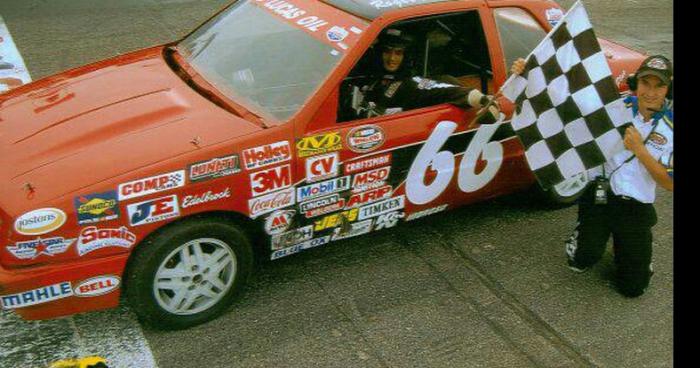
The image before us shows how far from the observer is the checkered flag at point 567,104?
3.68 metres

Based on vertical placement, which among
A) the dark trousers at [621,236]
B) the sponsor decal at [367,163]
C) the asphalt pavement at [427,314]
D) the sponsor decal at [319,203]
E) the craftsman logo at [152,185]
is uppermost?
the craftsman logo at [152,185]

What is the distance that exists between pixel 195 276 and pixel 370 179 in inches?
42.1

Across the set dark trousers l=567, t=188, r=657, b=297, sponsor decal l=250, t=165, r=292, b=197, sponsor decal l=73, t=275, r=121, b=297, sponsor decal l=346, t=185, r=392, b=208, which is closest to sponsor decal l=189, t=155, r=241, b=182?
sponsor decal l=250, t=165, r=292, b=197

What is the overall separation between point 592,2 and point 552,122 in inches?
293

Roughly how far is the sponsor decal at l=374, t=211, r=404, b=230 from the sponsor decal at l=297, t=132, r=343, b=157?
592mm

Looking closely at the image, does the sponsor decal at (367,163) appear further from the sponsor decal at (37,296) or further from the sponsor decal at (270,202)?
the sponsor decal at (37,296)

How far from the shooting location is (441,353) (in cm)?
348

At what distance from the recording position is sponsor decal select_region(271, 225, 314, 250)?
3615 mm

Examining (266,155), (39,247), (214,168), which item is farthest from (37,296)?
(266,155)

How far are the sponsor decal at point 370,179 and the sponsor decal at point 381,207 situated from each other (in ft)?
0.43

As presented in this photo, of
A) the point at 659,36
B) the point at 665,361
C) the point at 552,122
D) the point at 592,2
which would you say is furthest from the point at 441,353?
the point at 592,2

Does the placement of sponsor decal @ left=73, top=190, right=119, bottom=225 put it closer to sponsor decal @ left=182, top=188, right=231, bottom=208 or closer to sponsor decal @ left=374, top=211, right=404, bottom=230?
sponsor decal @ left=182, top=188, right=231, bottom=208

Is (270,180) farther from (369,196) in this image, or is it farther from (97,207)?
(97,207)

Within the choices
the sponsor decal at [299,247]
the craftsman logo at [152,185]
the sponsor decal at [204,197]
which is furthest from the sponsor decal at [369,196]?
the craftsman logo at [152,185]
